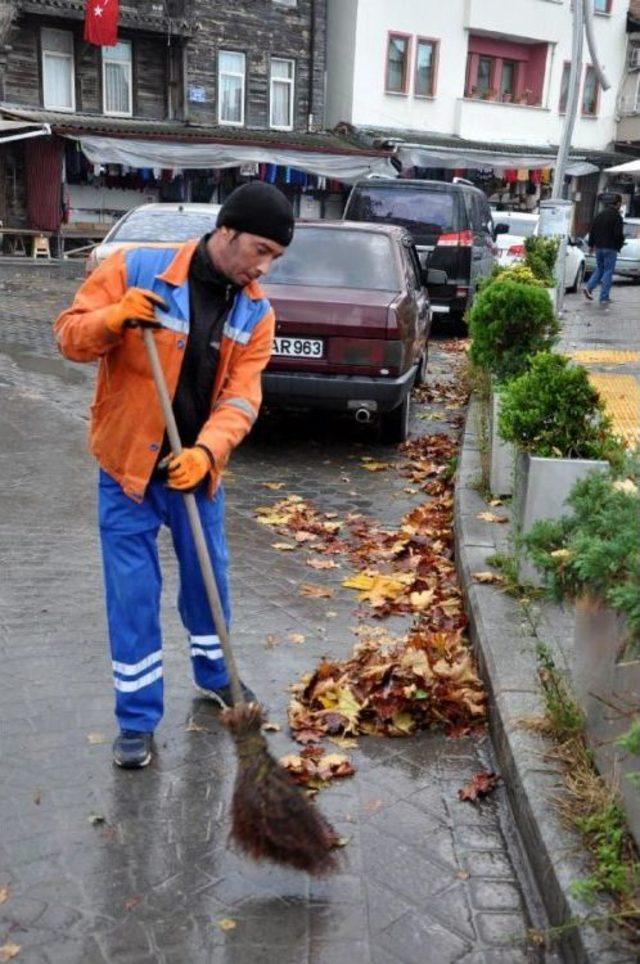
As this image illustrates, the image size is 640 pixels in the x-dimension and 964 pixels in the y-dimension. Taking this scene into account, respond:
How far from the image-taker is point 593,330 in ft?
49.6

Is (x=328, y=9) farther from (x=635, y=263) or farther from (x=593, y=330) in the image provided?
(x=593, y=330)

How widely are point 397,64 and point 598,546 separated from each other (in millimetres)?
31004

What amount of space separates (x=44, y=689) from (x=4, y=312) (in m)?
12.2

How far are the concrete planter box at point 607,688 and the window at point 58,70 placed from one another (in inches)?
974

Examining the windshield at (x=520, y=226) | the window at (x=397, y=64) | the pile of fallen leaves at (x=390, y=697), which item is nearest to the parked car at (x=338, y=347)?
the pile of fallen leaves at (x=390, y=697)

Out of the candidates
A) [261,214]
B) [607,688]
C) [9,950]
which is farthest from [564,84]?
[9,950]

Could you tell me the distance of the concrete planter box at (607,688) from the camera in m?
2.80

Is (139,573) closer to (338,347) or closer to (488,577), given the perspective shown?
(488,577)

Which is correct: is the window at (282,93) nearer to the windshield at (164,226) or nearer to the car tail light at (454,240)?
the car tail light at (454,240)

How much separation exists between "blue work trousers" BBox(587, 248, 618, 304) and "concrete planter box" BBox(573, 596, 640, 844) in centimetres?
1640

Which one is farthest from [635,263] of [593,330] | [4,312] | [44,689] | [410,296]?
[44,689]

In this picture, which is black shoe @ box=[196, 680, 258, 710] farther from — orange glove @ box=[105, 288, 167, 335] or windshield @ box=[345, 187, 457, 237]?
windshield @ box=[345, 187, 457, 237]

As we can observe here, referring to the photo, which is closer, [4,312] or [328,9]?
[4,312]

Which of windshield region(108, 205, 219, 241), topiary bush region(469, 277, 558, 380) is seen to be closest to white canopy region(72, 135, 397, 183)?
windshield region(108, 205, 219, 241)
